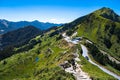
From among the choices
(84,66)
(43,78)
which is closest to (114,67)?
(84,66)

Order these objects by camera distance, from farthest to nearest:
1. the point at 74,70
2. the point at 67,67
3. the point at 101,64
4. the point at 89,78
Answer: the point at 101,64, the point at 67,67, the point at 74,70, the point at 89,78

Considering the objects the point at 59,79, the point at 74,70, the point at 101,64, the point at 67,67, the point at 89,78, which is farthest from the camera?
the point at 101,64

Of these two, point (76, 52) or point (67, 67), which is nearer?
point (67, 67)

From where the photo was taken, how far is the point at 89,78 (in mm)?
128875

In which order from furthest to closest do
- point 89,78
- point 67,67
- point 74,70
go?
1. point 67,67
2. point 74,70
3. point 89,78

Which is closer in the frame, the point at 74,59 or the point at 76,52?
the point at 74,59

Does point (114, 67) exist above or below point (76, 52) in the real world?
below

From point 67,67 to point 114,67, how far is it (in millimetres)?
54963

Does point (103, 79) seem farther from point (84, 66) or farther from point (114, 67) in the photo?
point (114, 67)

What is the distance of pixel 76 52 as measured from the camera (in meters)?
192

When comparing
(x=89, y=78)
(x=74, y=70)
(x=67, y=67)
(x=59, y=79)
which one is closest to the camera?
(x=89, y=78)

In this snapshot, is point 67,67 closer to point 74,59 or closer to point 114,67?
point 74,59

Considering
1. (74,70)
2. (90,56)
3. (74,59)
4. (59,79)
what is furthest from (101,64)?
(59,79)

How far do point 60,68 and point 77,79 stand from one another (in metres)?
31.8
